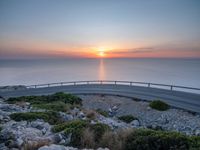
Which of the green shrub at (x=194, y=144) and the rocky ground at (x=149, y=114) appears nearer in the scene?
the green shrub at (x=194, y=144)

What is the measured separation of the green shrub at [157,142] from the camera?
839 centimetres

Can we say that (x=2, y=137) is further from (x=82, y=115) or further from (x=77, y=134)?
(x=82, y=115)

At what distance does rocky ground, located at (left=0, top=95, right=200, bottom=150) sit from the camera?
893 centimetres

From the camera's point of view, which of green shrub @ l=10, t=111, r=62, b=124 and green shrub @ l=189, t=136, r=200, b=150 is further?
green shrub @ l=10, t=111, r=62, b=124

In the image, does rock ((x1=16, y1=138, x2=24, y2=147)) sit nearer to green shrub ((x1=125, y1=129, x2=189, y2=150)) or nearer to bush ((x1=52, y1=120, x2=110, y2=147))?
bush ((x1=52, y1=120, x2=110, y2=147))

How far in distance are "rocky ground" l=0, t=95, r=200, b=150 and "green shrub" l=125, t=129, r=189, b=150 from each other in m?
2.27

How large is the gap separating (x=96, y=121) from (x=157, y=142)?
21.6ft

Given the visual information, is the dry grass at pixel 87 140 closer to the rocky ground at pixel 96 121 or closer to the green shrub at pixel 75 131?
the green shrub at pixel 75 131

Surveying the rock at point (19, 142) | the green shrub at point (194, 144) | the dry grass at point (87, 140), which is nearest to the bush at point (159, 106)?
the green shrub at point (194, 144)

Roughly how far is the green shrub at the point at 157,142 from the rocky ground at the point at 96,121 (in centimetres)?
227

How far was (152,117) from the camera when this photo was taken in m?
23.5

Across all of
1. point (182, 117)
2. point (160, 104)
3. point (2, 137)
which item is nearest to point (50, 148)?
point (2, 137)

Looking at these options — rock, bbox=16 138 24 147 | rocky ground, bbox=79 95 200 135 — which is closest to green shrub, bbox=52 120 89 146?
rock, bbox=16 138 24 147

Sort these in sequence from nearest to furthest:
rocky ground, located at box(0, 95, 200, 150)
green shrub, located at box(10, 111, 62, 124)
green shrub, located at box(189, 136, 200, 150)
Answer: green shrub, located at box(189, 136, 200, 150), rocky ground, located at box(0, 95, 200, 150), green shrub, located at box(10, 111, 62, 124)
